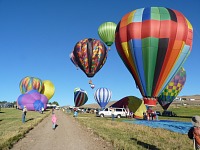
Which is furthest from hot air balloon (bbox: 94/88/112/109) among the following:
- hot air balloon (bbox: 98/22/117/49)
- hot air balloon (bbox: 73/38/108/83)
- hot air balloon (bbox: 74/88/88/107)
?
hot air balloon (bbox: 74/88/88/107)

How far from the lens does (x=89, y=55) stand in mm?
48219

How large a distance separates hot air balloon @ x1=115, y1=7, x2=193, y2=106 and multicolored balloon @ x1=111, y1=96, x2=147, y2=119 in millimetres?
19793

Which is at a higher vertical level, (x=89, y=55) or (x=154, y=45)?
(x=89, y=55)

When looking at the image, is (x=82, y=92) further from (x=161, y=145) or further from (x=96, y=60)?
(x=161, y=145)

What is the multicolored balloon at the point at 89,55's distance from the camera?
48.2 metres

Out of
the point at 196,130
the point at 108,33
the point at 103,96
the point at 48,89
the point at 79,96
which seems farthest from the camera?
the point at 48,89

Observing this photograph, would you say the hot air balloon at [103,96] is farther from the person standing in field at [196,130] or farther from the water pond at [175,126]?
the person standing in field at [196,130]

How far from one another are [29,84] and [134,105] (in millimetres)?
38962

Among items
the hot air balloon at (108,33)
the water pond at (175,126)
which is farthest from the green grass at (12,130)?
the hot air balloon at (108,33)

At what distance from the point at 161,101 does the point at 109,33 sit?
17.0 m

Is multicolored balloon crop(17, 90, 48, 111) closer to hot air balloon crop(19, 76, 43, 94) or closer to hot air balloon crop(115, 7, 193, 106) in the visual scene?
hot air balloon crop(19, 76, 43, 94)

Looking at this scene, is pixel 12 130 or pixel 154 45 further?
pixel 154 45

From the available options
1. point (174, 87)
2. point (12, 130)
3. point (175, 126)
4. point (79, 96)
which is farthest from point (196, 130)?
point (79, 96)

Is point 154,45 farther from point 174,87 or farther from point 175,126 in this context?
point 174,87
